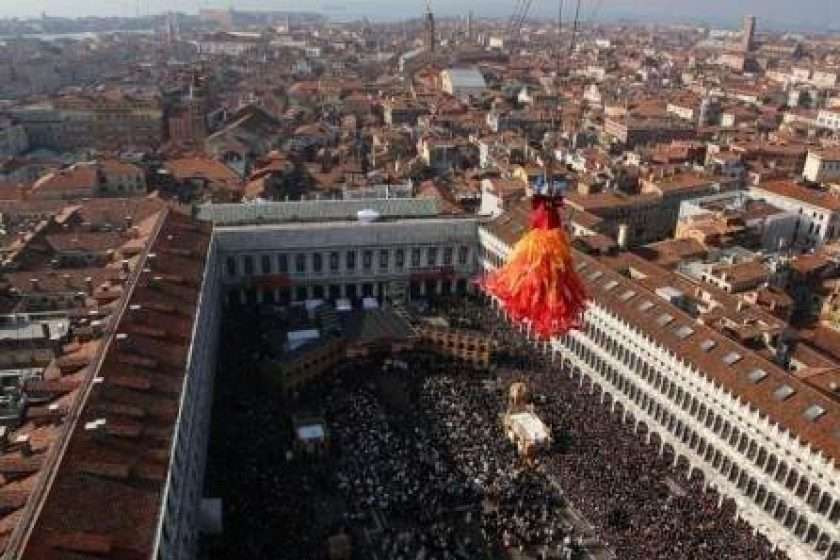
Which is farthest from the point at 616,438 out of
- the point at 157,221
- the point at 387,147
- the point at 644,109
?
the point at 644,109

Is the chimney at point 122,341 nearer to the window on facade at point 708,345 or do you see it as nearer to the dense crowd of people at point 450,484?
the dense crowd of people at point 450,484

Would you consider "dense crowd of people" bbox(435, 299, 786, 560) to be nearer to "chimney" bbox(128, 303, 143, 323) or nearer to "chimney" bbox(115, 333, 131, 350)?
"chimney" bbox(115, 333, 131, 350)

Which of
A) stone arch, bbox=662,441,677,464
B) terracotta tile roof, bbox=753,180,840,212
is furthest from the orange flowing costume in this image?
terracotta tile roof, bbox=753,180,840,212

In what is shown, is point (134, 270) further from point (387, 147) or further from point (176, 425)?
point (387, 147)

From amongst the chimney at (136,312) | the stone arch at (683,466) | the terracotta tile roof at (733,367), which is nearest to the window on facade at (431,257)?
the terracotta tile roof at (733,367)

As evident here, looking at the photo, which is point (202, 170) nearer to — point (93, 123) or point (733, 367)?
point (93, 123)

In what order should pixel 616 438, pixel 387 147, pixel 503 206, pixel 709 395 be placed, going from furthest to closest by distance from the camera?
1. pixel 387 147
2. pixel 503 206
3. pixel 616 438
4. pixel 709 395
